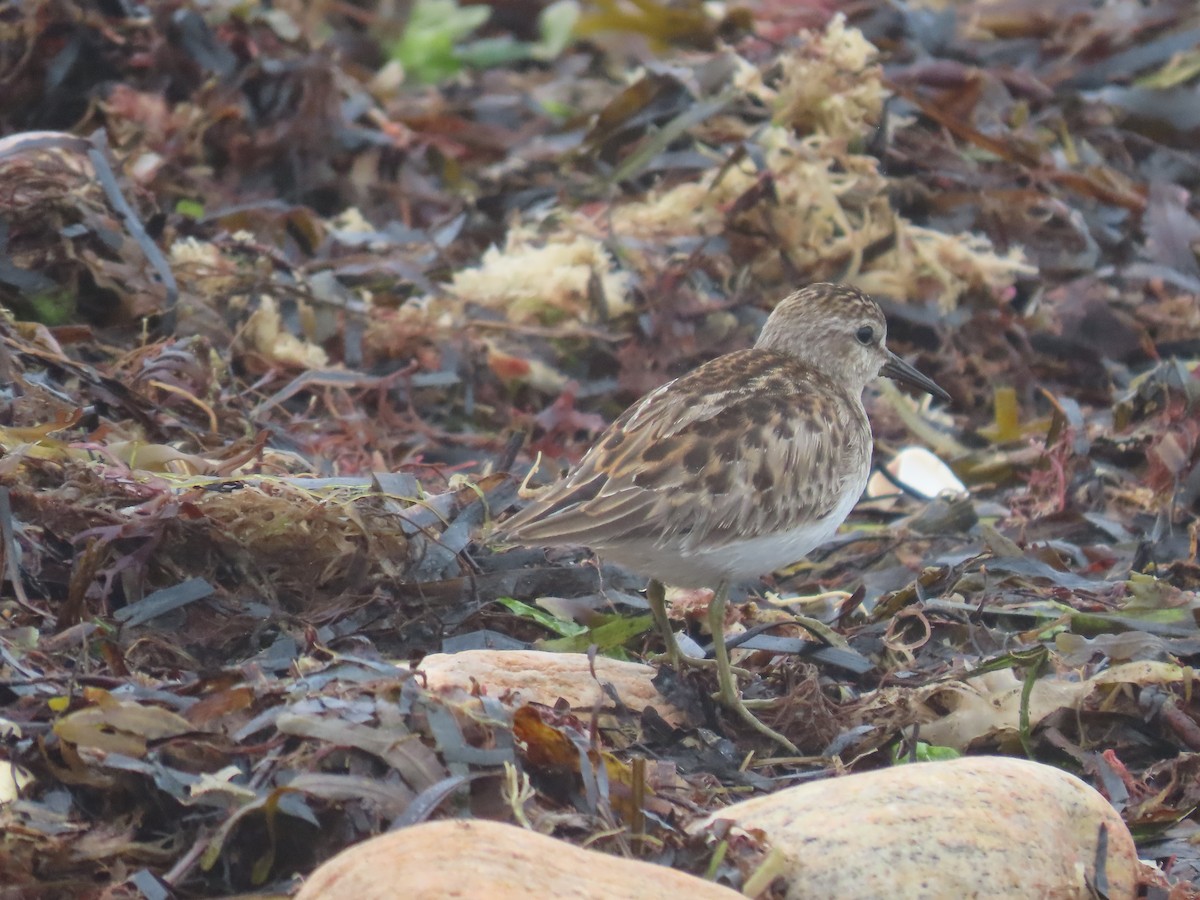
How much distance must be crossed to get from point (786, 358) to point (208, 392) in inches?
62.7

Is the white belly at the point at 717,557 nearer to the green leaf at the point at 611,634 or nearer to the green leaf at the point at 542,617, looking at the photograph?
the green leaf at the point at 611,634

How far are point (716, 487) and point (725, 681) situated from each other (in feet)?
1.49

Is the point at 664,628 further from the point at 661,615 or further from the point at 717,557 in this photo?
the point at 717,557

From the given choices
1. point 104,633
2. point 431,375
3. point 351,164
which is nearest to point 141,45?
point 351,164

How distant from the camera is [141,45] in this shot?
654cm

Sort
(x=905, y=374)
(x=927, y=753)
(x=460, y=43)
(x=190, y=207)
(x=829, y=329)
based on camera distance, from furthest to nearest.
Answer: (x=460, y=43) → (x=190, y=207) → (x=905, y=374) → (x=829, y=329) → (x=927, y=753)

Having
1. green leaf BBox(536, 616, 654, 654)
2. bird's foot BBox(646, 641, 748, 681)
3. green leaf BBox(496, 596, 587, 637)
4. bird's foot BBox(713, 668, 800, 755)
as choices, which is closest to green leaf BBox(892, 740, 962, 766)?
bird's foot BBox(713, 668, 800, 755)

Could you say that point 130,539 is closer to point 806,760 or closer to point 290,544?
point 290,544

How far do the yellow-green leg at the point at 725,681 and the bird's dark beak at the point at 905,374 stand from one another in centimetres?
123

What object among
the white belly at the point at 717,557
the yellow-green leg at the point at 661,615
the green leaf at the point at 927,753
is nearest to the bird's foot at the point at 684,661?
the yellow-green leg at the point at 661,615

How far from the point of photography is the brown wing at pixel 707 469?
3.80 meters

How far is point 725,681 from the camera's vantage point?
3.79 m

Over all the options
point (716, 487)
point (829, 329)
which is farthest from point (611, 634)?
point (829, 329)

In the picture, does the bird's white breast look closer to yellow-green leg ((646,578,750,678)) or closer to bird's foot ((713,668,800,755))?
yellow-green leg ((646,578,750,678))
